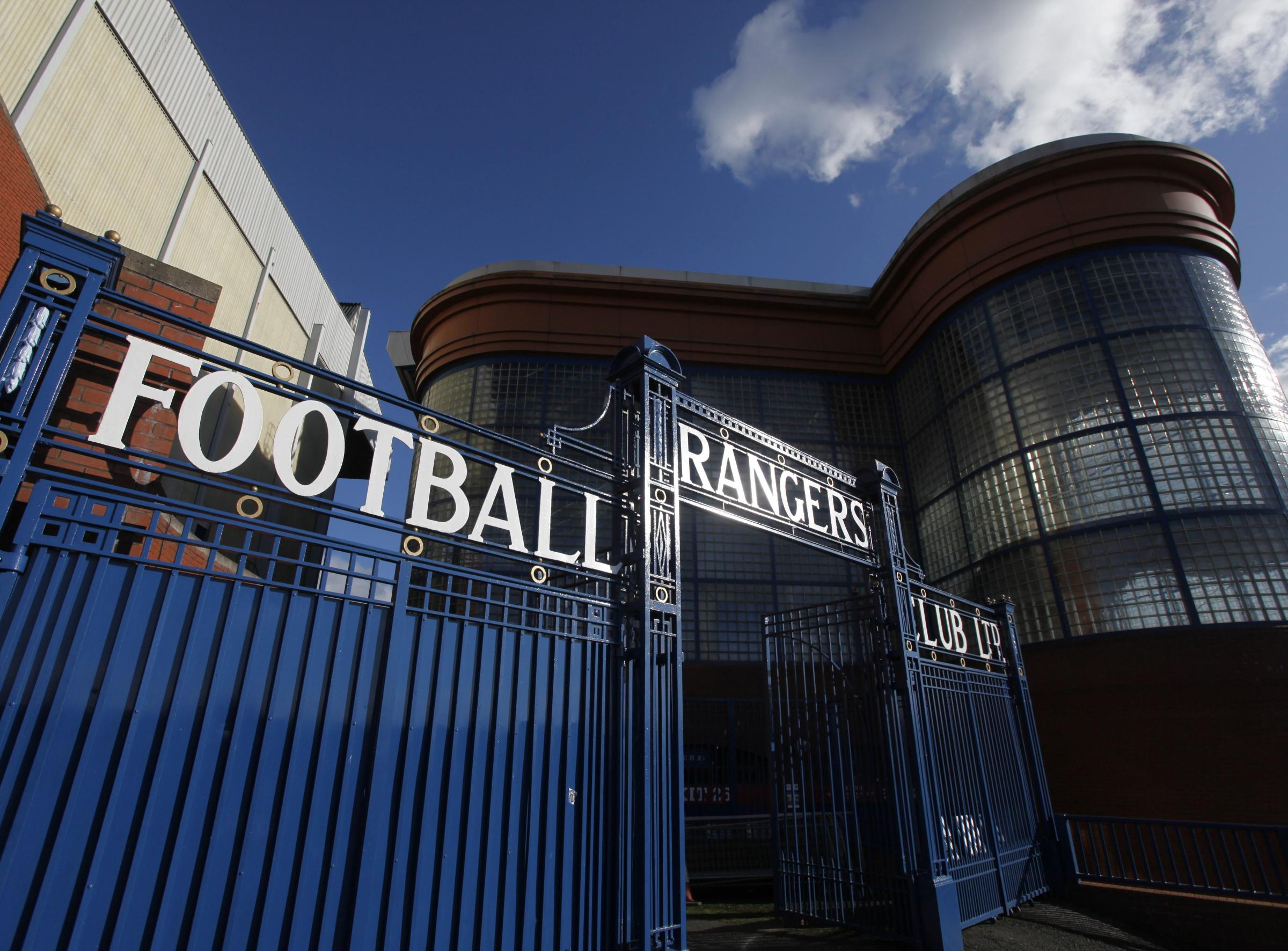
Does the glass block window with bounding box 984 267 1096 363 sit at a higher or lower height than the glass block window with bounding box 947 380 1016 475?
higher

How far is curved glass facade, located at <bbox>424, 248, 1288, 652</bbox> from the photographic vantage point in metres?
11.6

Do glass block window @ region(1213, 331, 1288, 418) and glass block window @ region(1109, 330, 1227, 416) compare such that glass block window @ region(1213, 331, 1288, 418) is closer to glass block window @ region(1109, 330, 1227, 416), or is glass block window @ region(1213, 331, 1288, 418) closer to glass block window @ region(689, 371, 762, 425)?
glass block window @ region(1109, 330, 1227, 416)

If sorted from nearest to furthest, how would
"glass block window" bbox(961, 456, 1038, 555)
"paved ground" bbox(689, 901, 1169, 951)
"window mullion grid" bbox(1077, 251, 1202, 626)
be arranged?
1. "paved ground" bbox(689, 901, 1169, 951)
2. "window mullion grid" bbox(1077, 251, 1202, 626)
3. "glass block window" bbox(961, 456, 1038, 555)

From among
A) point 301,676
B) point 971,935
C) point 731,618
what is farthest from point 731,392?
point 301,676

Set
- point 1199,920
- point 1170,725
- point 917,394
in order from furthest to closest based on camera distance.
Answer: point 917,394 < point 1170,725 < point 1199,920

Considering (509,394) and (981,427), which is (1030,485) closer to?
(981,427)

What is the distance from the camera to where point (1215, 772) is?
33.2ft

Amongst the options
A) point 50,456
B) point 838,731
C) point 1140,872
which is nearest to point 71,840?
point 50,456

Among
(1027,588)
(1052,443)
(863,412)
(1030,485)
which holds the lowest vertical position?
A: (1027,588)

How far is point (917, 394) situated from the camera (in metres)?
16.6

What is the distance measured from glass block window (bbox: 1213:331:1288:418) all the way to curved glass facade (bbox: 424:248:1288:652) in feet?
0.14

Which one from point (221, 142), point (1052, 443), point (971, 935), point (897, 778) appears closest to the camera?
point (897, 778)

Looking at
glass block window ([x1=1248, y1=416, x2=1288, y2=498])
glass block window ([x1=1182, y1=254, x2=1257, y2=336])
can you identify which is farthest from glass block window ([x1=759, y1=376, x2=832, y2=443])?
glass block window ([x1=1248, y1=416, x2=1288, y2=498])

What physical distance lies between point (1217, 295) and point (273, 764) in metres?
17.6
